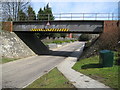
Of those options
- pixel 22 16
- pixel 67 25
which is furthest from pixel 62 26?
pixel 22 16

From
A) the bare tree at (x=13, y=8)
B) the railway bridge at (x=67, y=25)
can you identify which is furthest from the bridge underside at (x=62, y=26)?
the bare tree at (x=13, y=8)

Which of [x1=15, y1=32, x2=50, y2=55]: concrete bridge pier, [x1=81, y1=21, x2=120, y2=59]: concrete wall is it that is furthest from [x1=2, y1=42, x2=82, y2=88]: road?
[x1=15, y1=32, x2=50, y2=55]: concrete bridge pier

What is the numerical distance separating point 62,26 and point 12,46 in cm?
792

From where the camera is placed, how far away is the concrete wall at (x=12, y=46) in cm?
2527

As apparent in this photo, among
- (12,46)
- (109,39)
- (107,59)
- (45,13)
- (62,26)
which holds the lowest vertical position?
(12,46)

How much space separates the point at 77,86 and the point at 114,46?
13395 millimetres

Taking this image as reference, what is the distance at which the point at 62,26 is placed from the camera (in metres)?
27.4

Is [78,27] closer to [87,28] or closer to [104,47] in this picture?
[87,28]

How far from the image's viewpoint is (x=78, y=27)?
1057 inches

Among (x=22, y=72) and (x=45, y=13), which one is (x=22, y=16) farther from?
(x=22, y=72)

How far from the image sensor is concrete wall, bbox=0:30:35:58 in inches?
995

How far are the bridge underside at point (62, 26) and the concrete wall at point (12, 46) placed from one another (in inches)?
76.8

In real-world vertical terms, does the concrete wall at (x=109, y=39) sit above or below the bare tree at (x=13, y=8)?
below

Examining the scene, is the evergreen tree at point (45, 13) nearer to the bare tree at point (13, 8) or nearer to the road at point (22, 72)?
the bare tree at point (13, 8)
